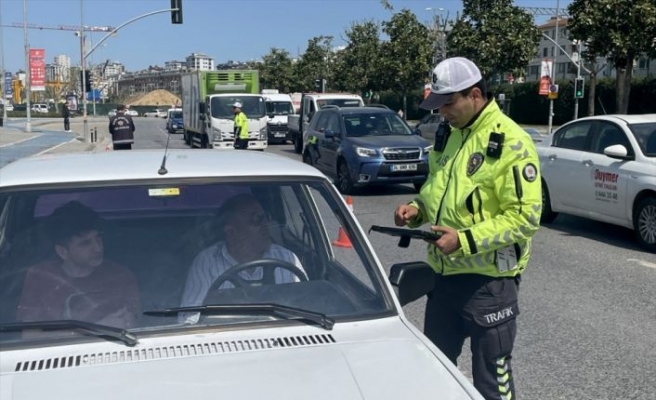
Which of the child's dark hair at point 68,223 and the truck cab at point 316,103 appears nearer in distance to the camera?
the child's dark hair at point 68,223

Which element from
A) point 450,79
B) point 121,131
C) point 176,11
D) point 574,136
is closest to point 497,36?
point 176,11

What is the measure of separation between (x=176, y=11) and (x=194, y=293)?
3319cm

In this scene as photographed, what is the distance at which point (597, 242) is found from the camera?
9734 millimetres

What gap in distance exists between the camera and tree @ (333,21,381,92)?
5506 cm

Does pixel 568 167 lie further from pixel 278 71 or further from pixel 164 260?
pixel 278 71

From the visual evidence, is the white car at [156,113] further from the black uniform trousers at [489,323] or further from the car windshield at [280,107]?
the black uniform trousers at [489,323]

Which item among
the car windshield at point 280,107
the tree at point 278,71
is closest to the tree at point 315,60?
the tree at point 278,71

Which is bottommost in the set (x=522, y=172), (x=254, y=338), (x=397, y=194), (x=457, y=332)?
(x=397, y=194)

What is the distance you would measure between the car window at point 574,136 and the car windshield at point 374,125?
17.9 feet

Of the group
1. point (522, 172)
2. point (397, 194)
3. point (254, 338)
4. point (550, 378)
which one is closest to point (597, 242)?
point (550, 378)

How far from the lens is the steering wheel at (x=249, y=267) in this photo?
10.2ft

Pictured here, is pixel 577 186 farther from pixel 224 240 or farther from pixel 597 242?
pixel 224 240

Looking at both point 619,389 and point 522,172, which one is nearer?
point 522,172

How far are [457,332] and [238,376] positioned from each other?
1.36 m
